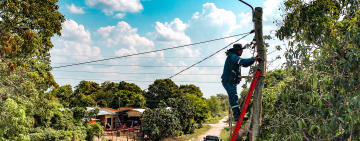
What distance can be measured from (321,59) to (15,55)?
11.2 metres

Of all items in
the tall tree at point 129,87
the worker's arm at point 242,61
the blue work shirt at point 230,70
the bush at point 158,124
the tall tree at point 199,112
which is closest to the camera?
the worker's arm at point 242,61

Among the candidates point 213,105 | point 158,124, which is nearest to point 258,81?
point 158,124

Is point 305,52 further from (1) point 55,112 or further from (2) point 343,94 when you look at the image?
(1) point 55,112

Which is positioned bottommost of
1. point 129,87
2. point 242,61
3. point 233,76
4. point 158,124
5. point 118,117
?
point 118,117

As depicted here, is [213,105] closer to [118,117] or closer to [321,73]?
[118,117]

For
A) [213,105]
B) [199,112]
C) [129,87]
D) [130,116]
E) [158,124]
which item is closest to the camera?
[158,124]

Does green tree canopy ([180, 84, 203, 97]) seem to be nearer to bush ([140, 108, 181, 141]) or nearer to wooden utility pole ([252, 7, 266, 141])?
bush ([140, 108, 181, 141])

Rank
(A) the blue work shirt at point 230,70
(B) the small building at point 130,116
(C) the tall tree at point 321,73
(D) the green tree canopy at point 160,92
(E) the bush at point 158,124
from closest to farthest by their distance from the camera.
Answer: (C) the tall tree at point 321,73 < (A) the blue work shirt at point 230,70 < (E) the bush at point 158,124 < (B) the small building at point 130,116 < (D) the green tree canopy at point 160,92

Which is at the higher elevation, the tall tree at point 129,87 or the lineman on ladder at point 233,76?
the tall tree at point 129,87

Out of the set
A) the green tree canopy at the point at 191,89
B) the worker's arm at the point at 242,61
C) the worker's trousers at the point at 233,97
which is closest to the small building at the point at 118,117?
the green tree canopy at the point at 191,89

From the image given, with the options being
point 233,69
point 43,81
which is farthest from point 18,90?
point 233,69

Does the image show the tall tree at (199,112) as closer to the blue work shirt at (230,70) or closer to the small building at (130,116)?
the small building at (130,116)

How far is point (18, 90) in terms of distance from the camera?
10.2 meters

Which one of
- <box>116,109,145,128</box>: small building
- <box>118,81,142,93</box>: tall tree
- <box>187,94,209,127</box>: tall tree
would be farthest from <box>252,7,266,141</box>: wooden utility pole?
<box>118,81,142,93</box>: tall tree
